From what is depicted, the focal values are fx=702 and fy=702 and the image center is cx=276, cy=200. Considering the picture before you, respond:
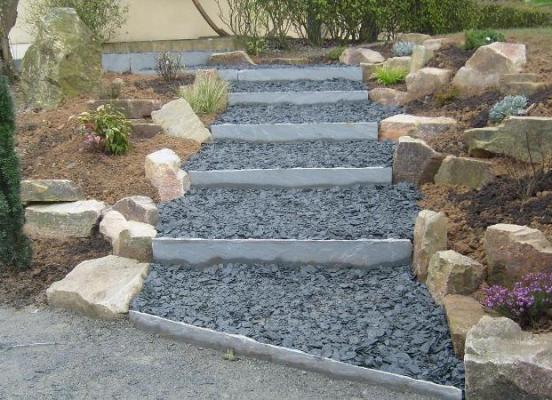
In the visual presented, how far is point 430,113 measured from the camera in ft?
24.6

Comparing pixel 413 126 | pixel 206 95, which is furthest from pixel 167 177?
pixel 413 126

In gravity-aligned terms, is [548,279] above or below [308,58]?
below

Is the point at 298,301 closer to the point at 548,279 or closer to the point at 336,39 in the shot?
the point at 548,279

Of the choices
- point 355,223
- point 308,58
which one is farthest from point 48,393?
point 308,58

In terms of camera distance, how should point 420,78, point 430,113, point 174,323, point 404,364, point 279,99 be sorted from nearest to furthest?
1. point 404,364
2. point 174,323
3. point 430,113
4. point 420,78
5. point 279,99

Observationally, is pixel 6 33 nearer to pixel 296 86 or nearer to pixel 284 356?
pixel 296 86

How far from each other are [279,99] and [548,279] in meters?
5.23

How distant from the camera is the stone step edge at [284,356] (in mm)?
3824

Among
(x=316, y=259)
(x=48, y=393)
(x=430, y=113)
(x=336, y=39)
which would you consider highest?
(x=336, y=39)

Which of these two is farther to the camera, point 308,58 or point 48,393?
point 308,58

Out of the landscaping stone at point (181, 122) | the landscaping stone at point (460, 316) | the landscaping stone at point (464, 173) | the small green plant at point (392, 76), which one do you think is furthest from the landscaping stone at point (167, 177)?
the small green plant at point (392, 76)

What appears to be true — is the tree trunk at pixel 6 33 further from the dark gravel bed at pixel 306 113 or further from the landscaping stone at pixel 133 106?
the dark gravel bed at pixel 306 113

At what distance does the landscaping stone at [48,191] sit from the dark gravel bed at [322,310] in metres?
1.38

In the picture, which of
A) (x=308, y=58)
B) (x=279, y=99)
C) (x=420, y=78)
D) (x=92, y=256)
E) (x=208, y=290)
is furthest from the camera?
(x=308, y=58)
